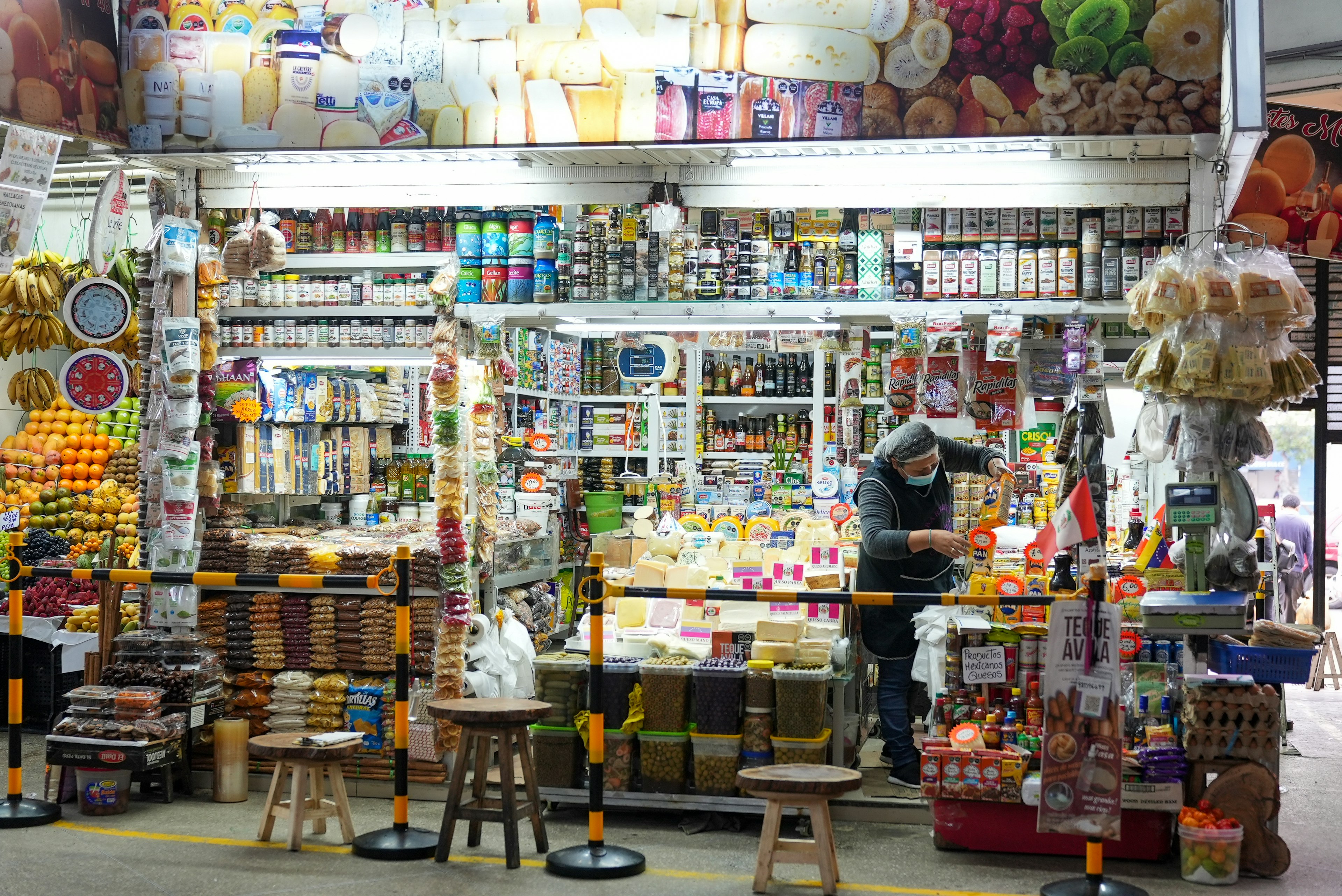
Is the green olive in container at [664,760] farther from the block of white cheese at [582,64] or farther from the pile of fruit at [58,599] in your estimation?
the pile of fruit at [58,599]

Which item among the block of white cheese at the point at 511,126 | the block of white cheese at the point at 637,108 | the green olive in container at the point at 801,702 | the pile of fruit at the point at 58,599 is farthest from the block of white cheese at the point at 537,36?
the pile of fruit at the point at 58,599

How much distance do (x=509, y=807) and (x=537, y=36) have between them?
376 centimetres

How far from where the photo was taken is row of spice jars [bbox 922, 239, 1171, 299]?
265 inches

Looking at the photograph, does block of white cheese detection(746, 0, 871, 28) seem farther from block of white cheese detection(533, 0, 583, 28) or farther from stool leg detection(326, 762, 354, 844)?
stool leg detection(326, 762, 354, 844)

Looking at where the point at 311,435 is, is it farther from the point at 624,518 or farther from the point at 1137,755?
the point at 1137,755

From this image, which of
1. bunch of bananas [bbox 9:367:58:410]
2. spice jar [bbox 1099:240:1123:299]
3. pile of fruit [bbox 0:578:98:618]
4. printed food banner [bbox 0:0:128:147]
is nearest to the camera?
printed food banner [bbox 0:0:128:147]

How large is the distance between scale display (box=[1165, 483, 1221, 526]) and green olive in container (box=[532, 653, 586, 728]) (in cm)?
269

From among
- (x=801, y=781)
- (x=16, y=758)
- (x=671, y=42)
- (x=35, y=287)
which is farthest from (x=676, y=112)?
(x=35, y=287)

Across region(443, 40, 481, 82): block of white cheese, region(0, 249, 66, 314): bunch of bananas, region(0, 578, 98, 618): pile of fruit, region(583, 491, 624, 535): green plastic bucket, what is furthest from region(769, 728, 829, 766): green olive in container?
region(0, 249, 66, 314): bunch of bananas

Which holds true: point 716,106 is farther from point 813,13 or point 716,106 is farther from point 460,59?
point 460,59

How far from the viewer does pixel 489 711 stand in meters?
5.36

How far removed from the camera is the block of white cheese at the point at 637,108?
655 centimetres

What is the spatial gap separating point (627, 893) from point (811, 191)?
360cm

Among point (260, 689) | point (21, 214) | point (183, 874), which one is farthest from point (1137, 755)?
point (21, 214)
